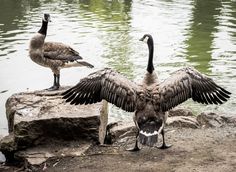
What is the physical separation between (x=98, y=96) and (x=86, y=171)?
1471 mm

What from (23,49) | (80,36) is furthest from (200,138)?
(80,36)

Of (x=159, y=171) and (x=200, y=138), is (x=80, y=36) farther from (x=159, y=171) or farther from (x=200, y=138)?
(x=159, y=171)

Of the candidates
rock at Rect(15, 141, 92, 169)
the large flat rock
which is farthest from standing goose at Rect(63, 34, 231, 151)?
rock at Rect(15, 141, 92, 169)

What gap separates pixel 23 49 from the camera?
20.0 metres

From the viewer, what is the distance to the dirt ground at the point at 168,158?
8328 mm

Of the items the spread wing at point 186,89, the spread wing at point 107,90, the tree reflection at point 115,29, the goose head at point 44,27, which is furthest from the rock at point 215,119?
the tree reflection at point 115,29

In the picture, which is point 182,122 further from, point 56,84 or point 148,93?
point 56,84

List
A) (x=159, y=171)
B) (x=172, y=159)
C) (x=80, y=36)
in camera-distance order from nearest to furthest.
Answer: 1. (x=159, y=171)
2. (x=172, y=159)
3. (x=80, y=36)

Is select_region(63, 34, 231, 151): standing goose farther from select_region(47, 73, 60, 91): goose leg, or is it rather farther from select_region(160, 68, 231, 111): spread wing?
select_region(47, 73, 60, 91): goose leg

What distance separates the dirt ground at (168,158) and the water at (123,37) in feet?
11.4

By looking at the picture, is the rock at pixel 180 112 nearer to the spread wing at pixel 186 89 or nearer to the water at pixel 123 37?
the water at pixel 123 37

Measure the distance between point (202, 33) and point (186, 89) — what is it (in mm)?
14692

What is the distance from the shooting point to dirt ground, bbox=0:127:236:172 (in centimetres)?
833

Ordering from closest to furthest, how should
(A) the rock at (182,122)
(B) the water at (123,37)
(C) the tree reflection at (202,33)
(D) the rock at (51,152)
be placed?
1. (D) the rock at (51,152)
2. (A) the rock at (182,122)
3. (B) the water at (123,37)
4. (C) the tree reflection at (202,33)
